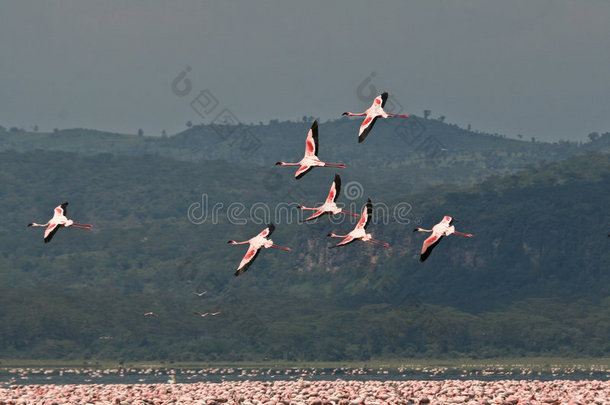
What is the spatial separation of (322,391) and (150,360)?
129 meters

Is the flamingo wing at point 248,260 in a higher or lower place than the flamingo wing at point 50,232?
lower

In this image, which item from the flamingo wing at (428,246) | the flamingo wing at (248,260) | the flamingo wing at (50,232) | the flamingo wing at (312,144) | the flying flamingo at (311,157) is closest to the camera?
the flamingo wing at (428,246)

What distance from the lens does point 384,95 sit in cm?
6209

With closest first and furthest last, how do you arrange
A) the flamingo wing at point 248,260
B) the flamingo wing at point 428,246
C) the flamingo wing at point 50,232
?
the flamingo wing at point 428,246, the flamingo wing at point 248,260, the flamingo wing at point 50,232

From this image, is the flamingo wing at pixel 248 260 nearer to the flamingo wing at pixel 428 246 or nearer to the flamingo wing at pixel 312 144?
the flamingo wing at pixel 312 144

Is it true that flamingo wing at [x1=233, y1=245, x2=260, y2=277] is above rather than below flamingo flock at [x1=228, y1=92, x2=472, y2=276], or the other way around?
below

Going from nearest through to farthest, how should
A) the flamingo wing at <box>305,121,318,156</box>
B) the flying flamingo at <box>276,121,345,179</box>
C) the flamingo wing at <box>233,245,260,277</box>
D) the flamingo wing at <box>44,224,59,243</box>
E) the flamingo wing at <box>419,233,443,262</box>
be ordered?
the flamingo wing at <box>419,233,443,262</box> < the flamingo wing at <box>233,245,260,277</box> < the flying flamingo at <box>276,121,345,179</box> < the flamingo wing at <box>305,121,318,156</box> < the flamingo wing at <box>44,224,59,243</box>

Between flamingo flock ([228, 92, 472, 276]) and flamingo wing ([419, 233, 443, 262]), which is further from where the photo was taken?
flamingo flock ([228, 92, 472, 276])

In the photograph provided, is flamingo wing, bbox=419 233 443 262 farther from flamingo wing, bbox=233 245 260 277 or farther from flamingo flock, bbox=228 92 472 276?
flamingo wing, bbox=233 245 260 277


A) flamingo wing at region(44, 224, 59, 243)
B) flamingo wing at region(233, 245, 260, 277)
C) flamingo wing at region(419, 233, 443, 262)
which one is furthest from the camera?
flamingo wing at region(44, 224, 59, 243)

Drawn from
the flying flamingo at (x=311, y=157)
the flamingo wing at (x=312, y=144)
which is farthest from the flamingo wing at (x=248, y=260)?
the flamingo wing at (x=312, y=144)

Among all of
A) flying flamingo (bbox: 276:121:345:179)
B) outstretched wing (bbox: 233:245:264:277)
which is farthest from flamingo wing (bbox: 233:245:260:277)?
flying flamingo (bbox: 276:121:345:179)

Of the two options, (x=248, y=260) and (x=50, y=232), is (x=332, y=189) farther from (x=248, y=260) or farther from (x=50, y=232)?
(x=50, y=232)

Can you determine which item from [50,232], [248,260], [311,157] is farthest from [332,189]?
[50,232]
